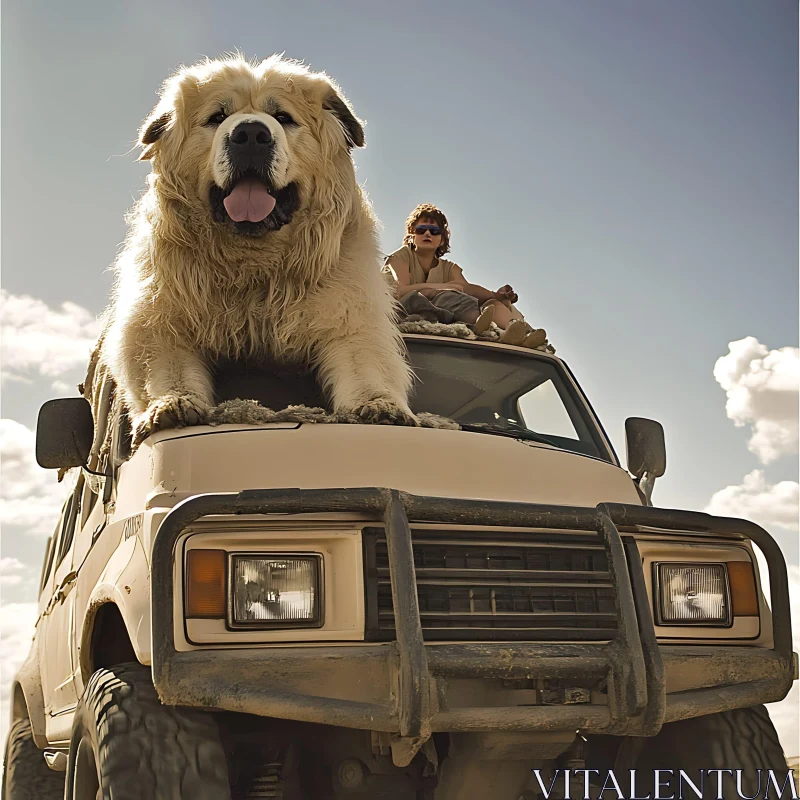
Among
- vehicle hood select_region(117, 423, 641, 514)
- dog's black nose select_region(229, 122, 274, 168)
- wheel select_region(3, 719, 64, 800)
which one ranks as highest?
dog's black nose select_region(229, 122, 274, 168)

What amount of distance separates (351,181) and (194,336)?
1.11 metres

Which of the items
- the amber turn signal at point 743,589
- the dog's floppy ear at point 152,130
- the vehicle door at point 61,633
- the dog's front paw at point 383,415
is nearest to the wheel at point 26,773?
the vehicle door at point 61,633

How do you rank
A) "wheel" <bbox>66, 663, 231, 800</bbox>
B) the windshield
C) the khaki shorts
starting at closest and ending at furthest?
"wheel" <bbox>66, 663, 231, 800</bbox> < the windshield < the khaki shorts

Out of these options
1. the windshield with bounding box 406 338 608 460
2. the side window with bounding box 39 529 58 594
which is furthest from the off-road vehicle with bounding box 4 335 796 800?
the side window with bounding box 39 529 58 594

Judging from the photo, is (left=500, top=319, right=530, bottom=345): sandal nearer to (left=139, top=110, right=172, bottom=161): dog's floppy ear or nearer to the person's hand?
the person's hand

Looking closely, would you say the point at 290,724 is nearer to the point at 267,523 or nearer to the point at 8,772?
the point at 267,523

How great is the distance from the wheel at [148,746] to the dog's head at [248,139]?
2251 millimetres

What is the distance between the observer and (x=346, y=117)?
16.5 feet

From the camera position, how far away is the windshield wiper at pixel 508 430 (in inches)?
167

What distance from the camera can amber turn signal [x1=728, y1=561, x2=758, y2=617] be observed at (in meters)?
3.51

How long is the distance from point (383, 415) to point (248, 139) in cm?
142

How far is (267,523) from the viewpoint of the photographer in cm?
306

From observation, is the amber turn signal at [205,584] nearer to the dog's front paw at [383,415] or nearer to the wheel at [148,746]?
the wheel at [148,746]

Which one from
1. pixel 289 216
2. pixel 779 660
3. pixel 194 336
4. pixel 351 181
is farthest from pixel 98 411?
pixel 779 660
